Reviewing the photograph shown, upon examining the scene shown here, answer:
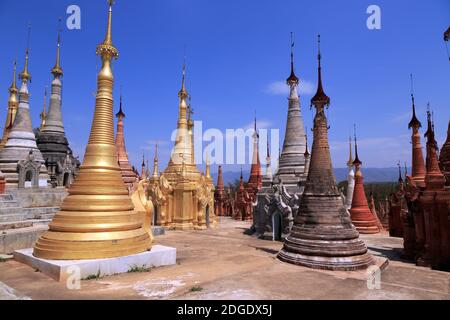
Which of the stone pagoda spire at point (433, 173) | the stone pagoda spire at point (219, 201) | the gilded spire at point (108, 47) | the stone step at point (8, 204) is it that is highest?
the gilded spire at point (108, 47)

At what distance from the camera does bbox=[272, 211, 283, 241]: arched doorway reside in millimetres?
21406

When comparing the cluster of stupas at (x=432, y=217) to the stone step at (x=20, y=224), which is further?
the stone step at (x=20, y=224)

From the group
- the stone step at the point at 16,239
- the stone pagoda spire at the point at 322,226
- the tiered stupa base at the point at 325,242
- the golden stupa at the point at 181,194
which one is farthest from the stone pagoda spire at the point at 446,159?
the stone step at the point at 16,239

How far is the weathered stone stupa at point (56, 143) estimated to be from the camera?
28.6 meters

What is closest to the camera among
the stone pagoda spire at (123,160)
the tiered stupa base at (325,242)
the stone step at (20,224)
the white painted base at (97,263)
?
the white painted base at (97,263)

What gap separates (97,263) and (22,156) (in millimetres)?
18485

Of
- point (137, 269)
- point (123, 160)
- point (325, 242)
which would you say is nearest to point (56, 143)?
point (123, 160)

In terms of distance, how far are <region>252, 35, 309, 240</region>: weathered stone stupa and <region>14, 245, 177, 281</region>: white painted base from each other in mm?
10429

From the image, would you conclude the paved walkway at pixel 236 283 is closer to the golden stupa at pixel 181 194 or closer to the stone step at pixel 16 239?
the stone step at pixel 16 239

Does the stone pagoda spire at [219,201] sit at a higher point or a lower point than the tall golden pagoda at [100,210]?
lower

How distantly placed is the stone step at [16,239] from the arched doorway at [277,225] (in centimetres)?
1371
